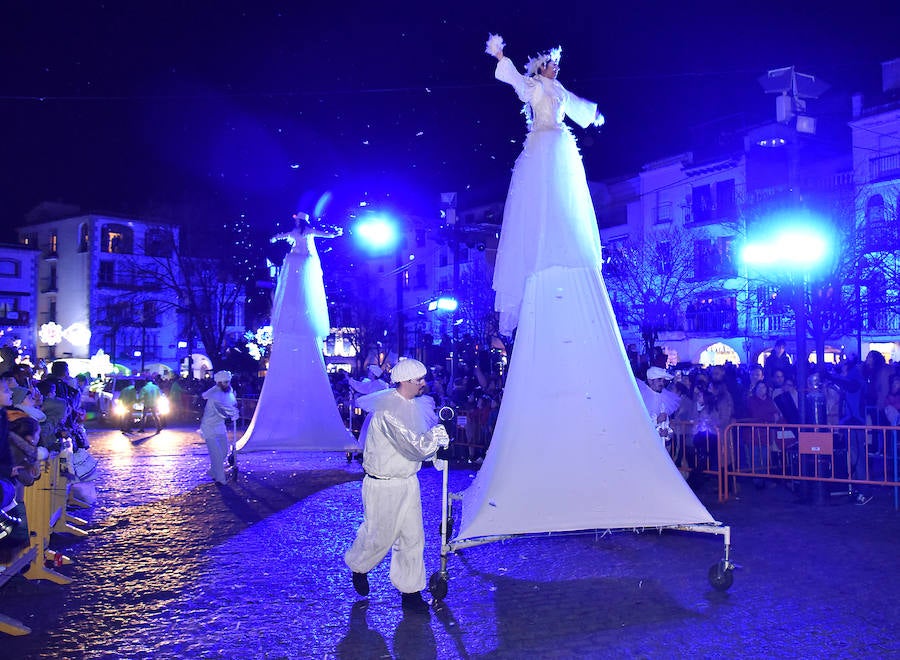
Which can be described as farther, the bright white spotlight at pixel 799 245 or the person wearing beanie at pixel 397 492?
the bright white spotlight at pixel 799 245

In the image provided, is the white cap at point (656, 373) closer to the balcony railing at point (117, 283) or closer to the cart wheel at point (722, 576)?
the cart wheel at point (722, 576)

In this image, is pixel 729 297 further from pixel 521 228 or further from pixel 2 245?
pixel 2 245

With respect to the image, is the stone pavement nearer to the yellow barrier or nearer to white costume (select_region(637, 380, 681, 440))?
the yellow barrier

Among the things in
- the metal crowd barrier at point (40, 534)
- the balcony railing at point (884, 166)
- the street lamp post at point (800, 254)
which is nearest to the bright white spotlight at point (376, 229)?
the street lamp post at point (800, 254)

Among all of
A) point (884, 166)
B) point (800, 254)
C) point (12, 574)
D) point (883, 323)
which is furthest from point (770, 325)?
point (12, 574)

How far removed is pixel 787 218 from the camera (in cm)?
1139

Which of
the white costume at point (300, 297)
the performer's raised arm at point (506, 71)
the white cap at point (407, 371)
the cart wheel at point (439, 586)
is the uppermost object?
the performer's raised arm at point (506, 71)

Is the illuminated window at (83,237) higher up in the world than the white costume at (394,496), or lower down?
higher up

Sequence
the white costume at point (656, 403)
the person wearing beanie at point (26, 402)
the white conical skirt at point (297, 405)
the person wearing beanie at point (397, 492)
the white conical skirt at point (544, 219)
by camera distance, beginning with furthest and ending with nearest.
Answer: the white conical skirt at point (297, 405)
the white costume at point (656, 403)
the person wearing beanie at point (26, 402)
the white conical skirt at point (544, 219)
the person wearing beanie at point (397, 492)

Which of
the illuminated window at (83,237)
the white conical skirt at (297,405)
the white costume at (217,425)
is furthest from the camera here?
the illuminated window at (83,237)

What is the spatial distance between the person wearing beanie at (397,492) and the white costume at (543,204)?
4.48 ft

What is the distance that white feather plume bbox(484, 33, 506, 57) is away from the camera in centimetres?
690

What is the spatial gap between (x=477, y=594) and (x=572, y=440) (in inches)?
58.6

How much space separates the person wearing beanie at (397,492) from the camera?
Result: 612cm
